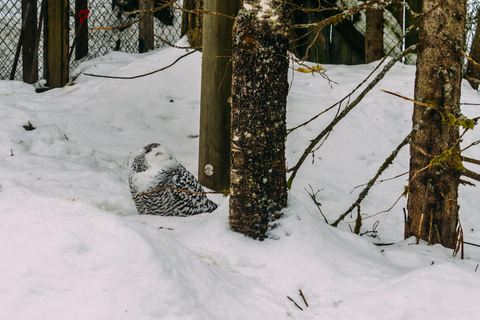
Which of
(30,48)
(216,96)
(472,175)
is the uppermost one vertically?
(30,48)

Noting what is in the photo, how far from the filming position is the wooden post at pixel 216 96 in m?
3.62

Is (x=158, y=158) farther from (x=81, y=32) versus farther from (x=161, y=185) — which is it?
(x=81, y=32)

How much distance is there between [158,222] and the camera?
2.74 meters

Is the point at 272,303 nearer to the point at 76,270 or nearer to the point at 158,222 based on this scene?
the point at 76,270

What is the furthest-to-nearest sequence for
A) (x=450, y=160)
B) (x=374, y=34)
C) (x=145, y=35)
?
(x=145, y=35) → (x=374, y=34) → (x=450, y=160)

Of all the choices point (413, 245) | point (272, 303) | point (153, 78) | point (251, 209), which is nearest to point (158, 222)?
point (251, 209)

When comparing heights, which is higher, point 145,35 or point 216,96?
point 145,35

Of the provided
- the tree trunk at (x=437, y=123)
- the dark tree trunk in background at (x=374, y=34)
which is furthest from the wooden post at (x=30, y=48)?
the tree trunk at (x=437, y=123)

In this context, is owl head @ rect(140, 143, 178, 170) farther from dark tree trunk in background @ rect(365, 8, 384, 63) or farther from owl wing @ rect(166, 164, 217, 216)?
dark tree trunk in background @ rect(365, 8, 384, 63)

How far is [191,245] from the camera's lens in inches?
88.0

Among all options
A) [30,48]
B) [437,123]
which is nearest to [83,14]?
[30,48]

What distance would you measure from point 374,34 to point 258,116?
17.2ft

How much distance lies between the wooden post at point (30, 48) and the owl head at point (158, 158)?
4.03 m

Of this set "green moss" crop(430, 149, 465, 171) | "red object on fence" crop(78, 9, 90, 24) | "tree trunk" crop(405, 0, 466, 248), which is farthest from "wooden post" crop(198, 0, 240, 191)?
"red object on fence" crop(78, 9, 90, 24)
